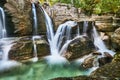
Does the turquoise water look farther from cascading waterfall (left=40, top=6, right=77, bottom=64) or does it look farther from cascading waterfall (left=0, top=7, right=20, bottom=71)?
cascading waterfall (left=40, top=6, right=77, bottom=64)

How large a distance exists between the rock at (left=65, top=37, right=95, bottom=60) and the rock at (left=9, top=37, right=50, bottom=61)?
Answer: 158 centimetres

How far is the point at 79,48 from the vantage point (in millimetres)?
13953

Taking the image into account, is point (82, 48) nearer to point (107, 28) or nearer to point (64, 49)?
point (64, 49)

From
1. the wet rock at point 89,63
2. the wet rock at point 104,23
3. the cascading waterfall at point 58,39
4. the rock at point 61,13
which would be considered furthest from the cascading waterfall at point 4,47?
the wet rock at point 104,23

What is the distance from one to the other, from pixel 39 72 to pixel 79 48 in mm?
3501

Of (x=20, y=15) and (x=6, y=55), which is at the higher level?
(x=20, y=15)

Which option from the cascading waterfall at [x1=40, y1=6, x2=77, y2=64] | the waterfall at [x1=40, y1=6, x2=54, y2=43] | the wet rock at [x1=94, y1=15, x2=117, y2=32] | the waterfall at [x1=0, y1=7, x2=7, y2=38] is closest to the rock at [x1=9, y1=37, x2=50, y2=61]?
the cascading waterfall at [x1=40, y1=6, x2=77, y2=64]

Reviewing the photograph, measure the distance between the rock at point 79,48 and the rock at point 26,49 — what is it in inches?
62.2

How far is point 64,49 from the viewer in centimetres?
1441

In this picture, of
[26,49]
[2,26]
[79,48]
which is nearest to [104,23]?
[79,48]

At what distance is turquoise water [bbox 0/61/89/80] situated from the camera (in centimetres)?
1070

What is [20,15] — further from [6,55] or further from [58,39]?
[6,55]

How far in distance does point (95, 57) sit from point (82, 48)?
1.93 m

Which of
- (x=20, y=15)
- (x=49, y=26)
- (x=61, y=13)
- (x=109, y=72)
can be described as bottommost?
(x=49, y=26)
